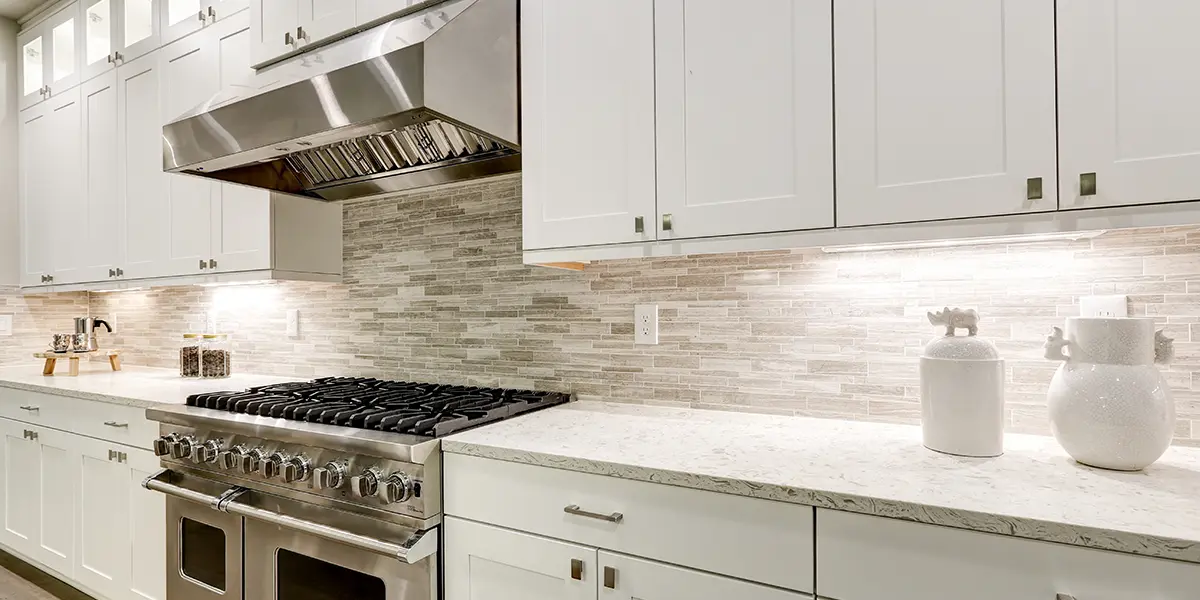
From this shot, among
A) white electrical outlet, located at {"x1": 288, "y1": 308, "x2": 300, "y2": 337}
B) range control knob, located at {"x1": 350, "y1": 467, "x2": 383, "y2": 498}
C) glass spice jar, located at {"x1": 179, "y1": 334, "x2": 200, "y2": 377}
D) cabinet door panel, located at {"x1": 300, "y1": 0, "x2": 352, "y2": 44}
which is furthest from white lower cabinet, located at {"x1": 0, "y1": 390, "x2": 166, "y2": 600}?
cabinet door panel, located at {"x1": 300, "y1": 0, "x2": 352, "y2": 44}

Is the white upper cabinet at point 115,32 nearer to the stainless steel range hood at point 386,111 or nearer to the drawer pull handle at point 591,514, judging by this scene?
the stainless steel range hood at point 386,111

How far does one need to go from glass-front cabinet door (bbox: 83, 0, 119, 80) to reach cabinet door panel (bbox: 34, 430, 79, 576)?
1.81 metres

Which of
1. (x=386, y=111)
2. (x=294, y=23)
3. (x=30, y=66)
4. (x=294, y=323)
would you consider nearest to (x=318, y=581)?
(x=386, y=111)

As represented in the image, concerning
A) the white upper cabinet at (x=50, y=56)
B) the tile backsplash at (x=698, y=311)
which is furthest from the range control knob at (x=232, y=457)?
the white upper cabinet at (x=50, y=56)

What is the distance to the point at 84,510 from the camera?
7.80ft

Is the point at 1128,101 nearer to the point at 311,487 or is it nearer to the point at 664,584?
the point at 664,584

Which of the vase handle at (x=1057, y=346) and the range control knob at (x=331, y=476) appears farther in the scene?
the range control knob at (x=331, y=476)

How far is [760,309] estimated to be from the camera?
5.50ft

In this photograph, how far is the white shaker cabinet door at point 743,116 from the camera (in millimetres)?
1296

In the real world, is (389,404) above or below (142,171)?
below

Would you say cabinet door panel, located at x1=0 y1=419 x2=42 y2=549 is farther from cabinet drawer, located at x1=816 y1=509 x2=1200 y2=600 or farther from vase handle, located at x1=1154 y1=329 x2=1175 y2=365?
vase handle, located at x1=1154 y1=329 x2=1175 y2=365

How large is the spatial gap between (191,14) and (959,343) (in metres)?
3.22

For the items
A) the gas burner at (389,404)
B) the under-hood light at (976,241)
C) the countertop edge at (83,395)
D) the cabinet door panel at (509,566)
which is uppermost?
the under-hood light at (976,241)

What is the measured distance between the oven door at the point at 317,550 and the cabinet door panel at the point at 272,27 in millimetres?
1509
